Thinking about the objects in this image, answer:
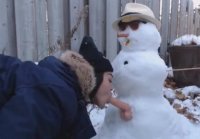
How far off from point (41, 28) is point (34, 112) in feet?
5.82

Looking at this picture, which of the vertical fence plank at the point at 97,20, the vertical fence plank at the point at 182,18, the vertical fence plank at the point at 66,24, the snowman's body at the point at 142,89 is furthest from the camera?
the vertical fence plank at the point at 182,18

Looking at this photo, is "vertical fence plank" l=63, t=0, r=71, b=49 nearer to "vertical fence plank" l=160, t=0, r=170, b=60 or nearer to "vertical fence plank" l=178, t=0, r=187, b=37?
"vertical fence plank" l=160, t=0, r=170, b=60

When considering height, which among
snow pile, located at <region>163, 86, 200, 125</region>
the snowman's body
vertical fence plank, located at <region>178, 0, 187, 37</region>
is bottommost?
snow pile, located at <region>163, 86, 200, 125</region>

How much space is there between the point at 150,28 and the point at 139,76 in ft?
0.95

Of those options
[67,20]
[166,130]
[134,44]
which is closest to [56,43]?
[67,20]

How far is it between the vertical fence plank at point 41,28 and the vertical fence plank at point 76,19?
0.27 meters

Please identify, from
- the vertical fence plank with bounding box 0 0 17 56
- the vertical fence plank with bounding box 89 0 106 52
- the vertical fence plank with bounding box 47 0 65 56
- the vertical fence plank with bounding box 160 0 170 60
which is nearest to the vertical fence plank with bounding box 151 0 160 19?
the vertical fence plank with bounding box 160 0 170 60

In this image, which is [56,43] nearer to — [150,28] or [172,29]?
[150,28]

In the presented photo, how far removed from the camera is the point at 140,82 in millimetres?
1898

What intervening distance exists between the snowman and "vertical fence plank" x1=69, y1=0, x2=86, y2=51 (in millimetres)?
1191

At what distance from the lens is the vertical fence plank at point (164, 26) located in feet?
13.6

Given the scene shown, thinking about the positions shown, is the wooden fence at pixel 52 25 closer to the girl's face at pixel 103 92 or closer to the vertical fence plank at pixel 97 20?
the vertical fence plank at pixel 97 20

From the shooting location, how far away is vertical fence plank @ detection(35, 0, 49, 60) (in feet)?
Answer: 9.59

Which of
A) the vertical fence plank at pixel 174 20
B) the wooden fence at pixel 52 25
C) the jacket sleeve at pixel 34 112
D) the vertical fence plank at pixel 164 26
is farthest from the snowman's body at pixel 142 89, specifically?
the vertical fence plank at pixel 174 20
